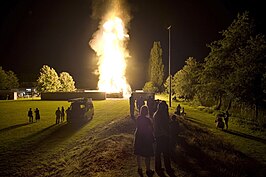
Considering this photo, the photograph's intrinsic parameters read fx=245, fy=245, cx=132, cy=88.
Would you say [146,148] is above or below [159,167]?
above

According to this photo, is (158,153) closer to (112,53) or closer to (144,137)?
(144,137)

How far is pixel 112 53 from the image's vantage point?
57.8 m

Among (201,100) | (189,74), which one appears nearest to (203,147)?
(201,100)

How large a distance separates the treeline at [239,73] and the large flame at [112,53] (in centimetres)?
2530

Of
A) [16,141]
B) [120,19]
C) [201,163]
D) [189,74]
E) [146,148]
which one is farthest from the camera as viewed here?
[120,19]

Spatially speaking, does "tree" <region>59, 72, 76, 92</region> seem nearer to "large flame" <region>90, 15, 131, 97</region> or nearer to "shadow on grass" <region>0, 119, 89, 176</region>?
"large flame" <region>90, 15, 131, 97</region>

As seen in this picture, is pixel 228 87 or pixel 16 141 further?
pixel 228 87

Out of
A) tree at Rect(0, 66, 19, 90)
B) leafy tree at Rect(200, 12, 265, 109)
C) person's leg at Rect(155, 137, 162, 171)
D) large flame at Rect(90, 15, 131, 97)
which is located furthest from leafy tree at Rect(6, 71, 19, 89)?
person's leg at Rect(155, 137, 162, 171)

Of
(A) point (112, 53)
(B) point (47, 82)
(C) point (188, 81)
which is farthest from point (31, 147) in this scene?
(B) point (47, 82)

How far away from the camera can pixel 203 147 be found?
11242 millimetres

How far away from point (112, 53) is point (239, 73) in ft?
127

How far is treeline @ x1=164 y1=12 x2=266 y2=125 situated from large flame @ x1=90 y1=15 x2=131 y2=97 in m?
25.3

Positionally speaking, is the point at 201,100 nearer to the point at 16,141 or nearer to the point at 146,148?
the point at 16,141

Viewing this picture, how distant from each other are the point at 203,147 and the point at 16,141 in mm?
10063
